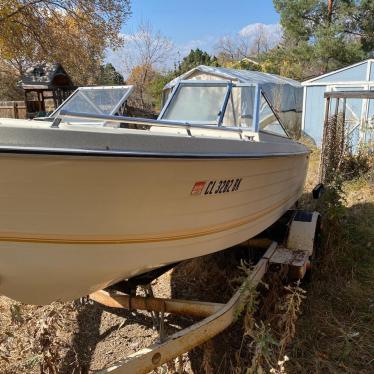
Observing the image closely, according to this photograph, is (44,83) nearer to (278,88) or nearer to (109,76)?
(278,88)

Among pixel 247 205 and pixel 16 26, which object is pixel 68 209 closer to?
pixel 247 205

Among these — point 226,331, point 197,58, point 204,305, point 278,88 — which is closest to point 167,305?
point 204,305

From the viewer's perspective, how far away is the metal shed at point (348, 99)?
11.6m

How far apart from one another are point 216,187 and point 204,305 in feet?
2.78

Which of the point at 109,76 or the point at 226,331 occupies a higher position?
the point at 109,76

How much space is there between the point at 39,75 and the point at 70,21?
121 inches

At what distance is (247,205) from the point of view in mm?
3131

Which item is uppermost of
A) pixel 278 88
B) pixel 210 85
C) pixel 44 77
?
pixel 44 77

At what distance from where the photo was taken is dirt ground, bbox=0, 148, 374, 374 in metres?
2.67

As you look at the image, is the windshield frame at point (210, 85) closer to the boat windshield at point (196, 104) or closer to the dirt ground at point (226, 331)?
the boat windshield at point (196, 104)

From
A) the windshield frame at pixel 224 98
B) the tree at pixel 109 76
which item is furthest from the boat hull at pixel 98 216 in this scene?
the tree at pixel 109 76

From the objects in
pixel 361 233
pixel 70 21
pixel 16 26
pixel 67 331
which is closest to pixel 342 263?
pixel 361 233

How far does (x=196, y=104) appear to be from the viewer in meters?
3.87

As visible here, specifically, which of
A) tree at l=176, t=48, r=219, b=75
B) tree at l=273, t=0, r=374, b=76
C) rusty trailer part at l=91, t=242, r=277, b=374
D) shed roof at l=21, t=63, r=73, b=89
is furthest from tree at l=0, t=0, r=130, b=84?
rusty trailer part at l=91, t=242, r=277, b=374
